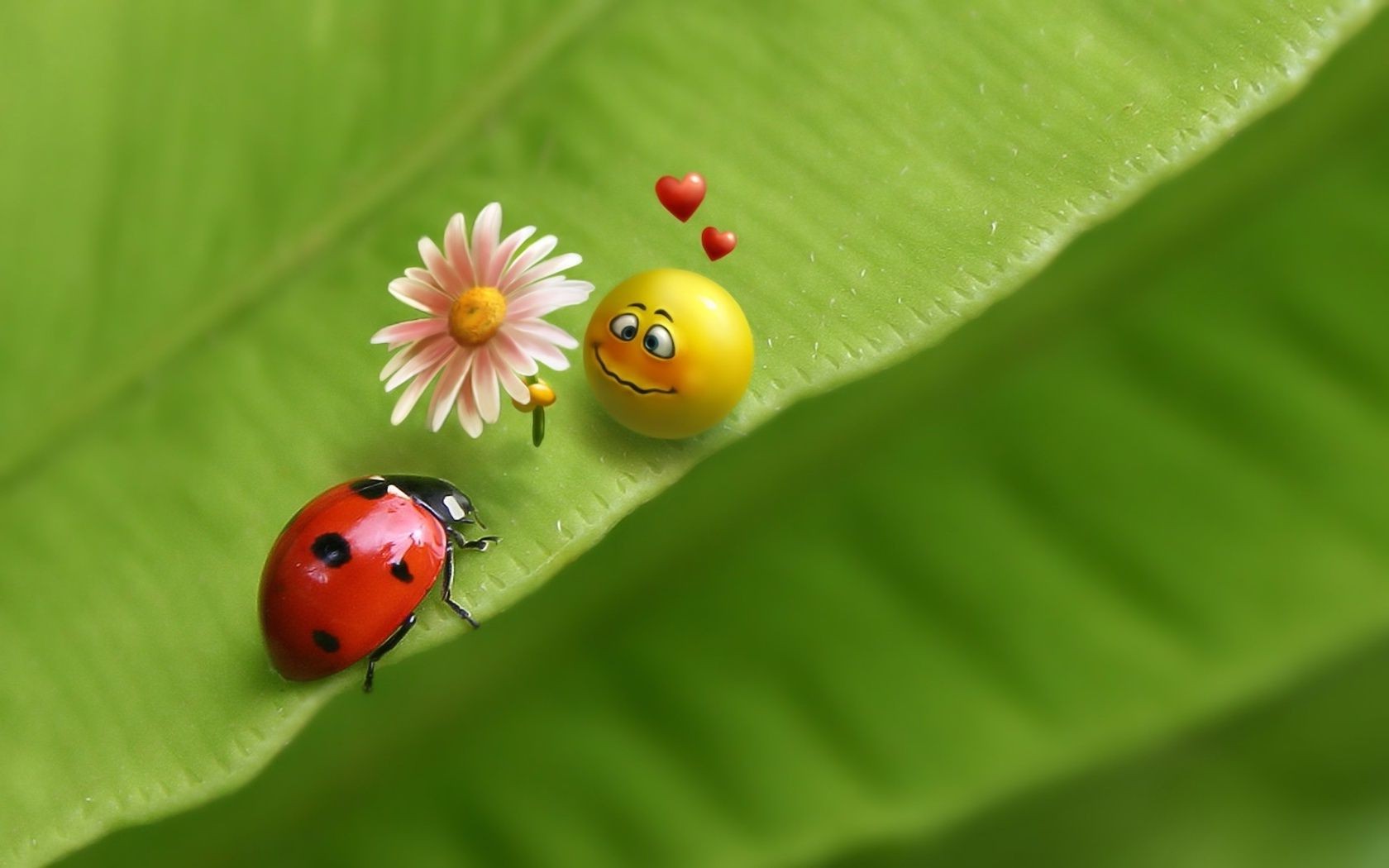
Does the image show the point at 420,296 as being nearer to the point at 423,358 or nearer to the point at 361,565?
the point at 423,358

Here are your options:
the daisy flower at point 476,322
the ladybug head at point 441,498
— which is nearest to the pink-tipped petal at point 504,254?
the daisy flower at point 476,322

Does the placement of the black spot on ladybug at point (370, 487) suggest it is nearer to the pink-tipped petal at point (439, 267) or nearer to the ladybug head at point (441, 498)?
the ladybug head at point (441, 498)

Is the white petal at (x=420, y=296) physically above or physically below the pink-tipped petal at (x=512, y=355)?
below

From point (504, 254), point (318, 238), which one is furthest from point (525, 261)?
point (318, 238)

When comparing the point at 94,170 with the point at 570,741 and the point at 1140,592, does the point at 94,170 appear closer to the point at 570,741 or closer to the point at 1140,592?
the point at 570,741

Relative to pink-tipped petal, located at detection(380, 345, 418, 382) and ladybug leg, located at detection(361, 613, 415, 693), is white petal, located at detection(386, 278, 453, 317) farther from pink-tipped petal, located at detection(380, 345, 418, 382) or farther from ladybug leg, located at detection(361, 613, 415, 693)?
ladybug leg, located at detection(361, 613, 415, 693)

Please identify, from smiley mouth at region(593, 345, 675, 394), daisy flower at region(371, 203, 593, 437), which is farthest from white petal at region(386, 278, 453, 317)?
smiley mouth at region(593, 345, 675, 394)

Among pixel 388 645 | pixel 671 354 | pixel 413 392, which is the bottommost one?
pixel 388 645
